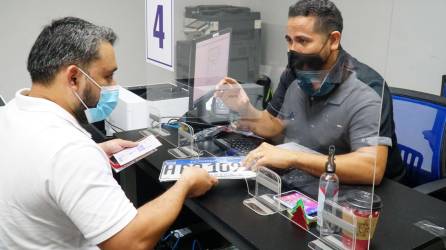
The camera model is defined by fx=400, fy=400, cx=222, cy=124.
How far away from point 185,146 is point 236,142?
0.20 m

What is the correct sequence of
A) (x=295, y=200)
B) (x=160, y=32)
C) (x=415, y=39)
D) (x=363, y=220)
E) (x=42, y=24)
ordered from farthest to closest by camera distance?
(x=42, y=24)
(x=415, y=39)
(x=160, y=32)
(x=295, y=200)
(x=363, y=220)

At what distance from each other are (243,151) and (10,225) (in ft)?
2.49

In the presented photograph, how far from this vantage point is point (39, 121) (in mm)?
950

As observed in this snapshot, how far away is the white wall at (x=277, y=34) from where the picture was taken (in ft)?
5.02

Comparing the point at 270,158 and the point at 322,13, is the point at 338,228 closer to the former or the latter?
the point at 270,158

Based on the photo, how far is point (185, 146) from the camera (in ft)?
5.05

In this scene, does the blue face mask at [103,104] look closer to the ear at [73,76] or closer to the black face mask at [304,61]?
the ear at [73,76]

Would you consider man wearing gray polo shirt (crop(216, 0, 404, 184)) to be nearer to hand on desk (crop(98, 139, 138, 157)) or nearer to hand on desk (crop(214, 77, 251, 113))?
hand on desk (crop(214, 77, 251, 113))

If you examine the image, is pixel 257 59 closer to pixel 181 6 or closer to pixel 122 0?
pixel 181 6

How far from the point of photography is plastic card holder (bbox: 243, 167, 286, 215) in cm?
107

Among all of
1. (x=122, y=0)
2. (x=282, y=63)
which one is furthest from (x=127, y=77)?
(x=282, y=63)

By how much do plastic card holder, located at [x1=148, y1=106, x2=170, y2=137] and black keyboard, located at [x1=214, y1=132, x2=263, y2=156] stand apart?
253 mm

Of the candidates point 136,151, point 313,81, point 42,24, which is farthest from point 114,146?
point 42,24

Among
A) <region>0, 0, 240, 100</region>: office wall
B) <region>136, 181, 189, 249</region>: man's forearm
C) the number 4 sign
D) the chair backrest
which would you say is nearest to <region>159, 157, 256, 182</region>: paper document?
<region>136, 181, 189, 249</region>: man's forearm
